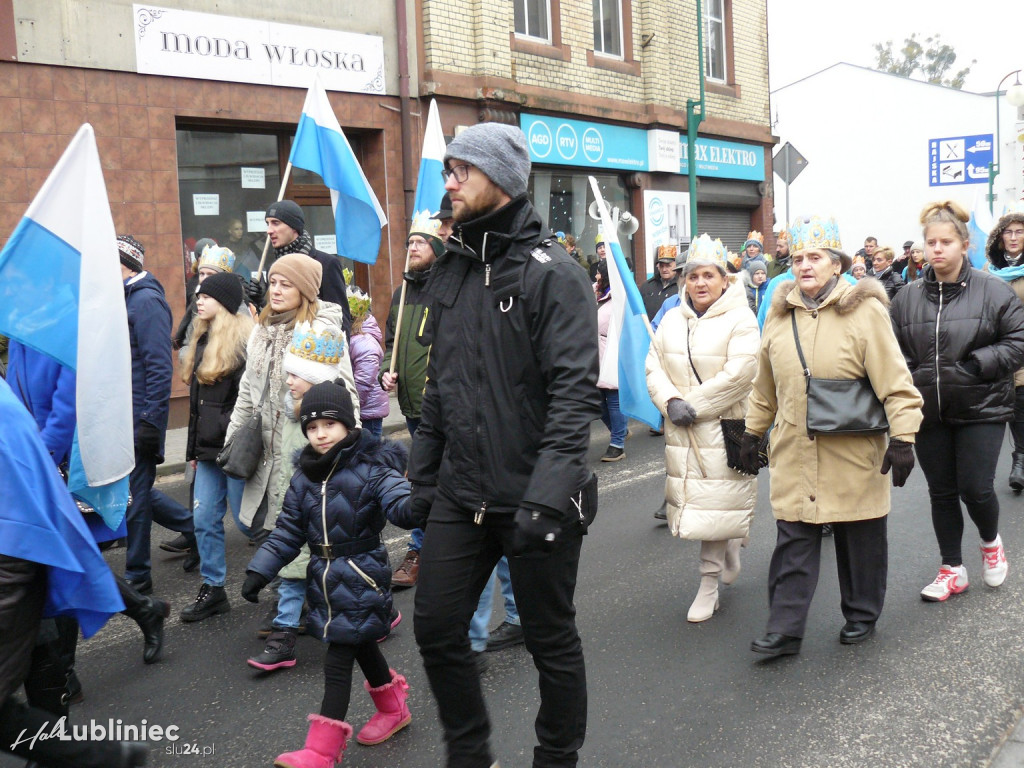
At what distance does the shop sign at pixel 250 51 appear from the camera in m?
11.7

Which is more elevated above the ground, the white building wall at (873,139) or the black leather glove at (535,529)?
the white building wall at (873,139)

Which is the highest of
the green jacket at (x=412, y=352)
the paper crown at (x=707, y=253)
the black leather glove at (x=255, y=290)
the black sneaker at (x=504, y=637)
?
the paper crown at (x=707, y=253)

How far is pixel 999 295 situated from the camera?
5.17 m

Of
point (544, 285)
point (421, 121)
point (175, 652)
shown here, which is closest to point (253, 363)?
point (175, 652)

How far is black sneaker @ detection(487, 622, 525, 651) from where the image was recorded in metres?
4.81

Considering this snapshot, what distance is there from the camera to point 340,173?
7.42 metres

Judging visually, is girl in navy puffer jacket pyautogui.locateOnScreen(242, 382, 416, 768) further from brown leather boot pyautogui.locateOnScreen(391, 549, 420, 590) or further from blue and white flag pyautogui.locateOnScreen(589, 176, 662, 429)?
blue and white flag pyautogui.locateOnScreen(589, 176, 662, 429)

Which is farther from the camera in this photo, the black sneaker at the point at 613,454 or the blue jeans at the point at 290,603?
the black sneaker at the point at 613,454

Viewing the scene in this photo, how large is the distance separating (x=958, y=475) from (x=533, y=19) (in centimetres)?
1353

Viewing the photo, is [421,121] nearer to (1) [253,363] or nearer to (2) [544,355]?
(1) [253,363]

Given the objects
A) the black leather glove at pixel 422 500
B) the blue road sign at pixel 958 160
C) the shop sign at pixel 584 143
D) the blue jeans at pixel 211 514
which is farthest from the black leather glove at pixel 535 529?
the blue road sign at pixel 958 160

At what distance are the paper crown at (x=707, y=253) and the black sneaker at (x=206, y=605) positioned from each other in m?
2.98

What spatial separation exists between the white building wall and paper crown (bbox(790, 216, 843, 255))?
39.0 meters

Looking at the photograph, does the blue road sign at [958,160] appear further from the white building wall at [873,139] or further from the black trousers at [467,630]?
the black trousers at [467,630]
